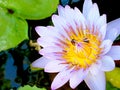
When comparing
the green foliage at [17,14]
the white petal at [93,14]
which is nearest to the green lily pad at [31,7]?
the green foliage at [17,14]

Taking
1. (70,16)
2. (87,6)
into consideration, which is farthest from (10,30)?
(87,6)

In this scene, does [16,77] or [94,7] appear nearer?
[94,7]

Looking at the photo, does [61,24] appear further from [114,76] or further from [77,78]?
[114,76]

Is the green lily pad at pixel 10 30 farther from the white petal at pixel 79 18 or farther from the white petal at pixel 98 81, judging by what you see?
the white petal at pixel 98 81

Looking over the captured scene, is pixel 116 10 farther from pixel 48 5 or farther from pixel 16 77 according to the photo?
pixel 16 77

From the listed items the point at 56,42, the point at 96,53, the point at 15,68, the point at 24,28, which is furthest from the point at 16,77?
the point at 96,53

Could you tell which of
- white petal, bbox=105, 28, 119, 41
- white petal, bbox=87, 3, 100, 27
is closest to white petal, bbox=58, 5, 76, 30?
white petal, bbox=87, 3, 100, 27

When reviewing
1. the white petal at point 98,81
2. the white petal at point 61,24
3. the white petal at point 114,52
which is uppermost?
the white petal at point 61,24
